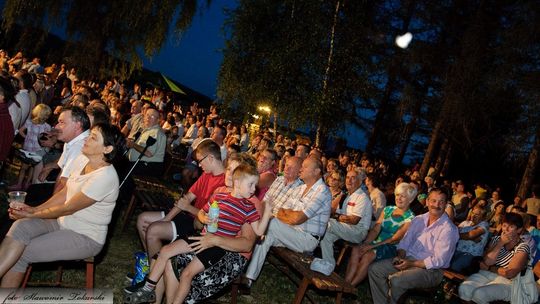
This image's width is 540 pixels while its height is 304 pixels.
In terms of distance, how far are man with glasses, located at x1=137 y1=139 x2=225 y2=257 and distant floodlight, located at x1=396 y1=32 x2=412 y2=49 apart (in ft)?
52.7

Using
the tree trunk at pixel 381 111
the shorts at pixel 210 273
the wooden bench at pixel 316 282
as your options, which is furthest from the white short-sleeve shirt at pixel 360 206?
the tree trunk at pixel 381 111

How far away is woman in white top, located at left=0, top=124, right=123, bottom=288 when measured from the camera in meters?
3.19

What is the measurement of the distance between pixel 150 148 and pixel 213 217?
3.86 m

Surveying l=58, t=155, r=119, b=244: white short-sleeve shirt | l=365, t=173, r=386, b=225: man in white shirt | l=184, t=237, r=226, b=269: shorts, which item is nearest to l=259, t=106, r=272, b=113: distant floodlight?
l=365, t=173, r=386, b=225: man in white shirt

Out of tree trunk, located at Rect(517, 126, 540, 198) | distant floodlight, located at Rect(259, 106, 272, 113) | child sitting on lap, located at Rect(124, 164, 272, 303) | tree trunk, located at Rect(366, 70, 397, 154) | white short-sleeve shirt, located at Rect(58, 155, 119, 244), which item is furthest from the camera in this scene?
tree trunk, located at Rect(366, 70, 397, 154)

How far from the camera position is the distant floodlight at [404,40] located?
19.1 metres

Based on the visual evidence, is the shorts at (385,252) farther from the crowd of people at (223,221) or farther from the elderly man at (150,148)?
the elderly man at (150,148)

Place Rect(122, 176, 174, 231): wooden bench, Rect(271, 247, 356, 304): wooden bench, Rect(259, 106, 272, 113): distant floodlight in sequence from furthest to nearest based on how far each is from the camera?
1. Rect(259, 106, 272, 113): distant floodlight
2. Rect(122, 176, 174, 231): wooden bench
3. Rect(271, 247, 356, 304): wooden bench

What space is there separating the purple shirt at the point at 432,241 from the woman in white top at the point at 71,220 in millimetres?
3490

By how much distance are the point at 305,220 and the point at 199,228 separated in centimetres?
141

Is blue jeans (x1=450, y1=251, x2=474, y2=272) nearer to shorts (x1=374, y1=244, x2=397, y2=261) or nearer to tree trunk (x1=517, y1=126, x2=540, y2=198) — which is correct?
shorts (x1=374, y1=244, x2=397, y2=261)

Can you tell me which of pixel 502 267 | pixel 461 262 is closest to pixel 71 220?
pixel 502 267

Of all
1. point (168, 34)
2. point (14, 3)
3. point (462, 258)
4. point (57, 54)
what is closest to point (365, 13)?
point (168, 34)

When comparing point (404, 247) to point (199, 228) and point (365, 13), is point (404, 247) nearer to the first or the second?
point (199, 228)
